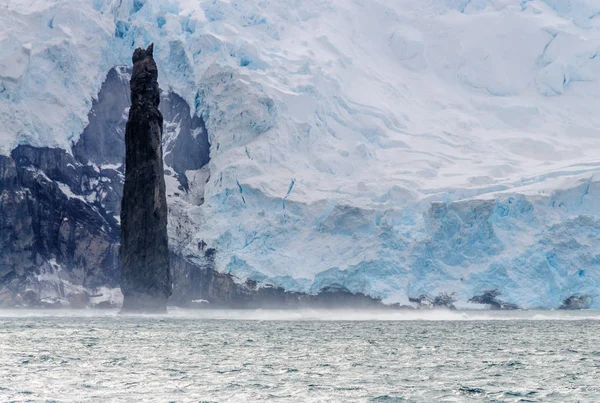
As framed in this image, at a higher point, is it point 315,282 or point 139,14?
point 139,14

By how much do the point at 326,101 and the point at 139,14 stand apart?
19532 millimetres

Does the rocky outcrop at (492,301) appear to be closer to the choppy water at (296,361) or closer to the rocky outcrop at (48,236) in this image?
the choppy water at (296,361)

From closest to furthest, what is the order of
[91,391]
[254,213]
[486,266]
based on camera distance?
1. [91,391]
2. [486,266]
3. [254,213]

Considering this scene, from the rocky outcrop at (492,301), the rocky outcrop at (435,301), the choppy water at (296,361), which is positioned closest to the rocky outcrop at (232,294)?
the rocky outcrop at (435,301)

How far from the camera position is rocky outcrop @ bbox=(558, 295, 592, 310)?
73.2m

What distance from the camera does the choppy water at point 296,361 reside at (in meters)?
26.8

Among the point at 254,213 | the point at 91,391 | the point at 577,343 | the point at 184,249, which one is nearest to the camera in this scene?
the point at 91,391

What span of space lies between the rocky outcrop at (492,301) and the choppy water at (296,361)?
11.5m

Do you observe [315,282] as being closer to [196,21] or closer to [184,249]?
[184,249]

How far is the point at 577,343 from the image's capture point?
45.8m

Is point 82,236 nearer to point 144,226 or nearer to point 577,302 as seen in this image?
point 144,226

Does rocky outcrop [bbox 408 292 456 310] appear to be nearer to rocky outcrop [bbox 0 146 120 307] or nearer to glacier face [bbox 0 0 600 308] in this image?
glacier face [bbox 0 0 600 308]

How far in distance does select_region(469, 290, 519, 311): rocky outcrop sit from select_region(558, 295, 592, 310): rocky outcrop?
402 centimetres

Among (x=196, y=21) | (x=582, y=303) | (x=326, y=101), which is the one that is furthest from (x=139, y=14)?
(x=582, y=303)
